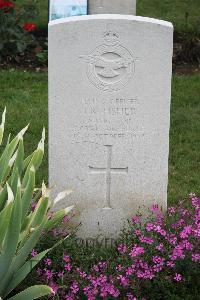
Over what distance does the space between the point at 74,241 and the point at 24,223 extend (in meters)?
0.66

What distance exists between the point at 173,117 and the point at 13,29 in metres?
3.17

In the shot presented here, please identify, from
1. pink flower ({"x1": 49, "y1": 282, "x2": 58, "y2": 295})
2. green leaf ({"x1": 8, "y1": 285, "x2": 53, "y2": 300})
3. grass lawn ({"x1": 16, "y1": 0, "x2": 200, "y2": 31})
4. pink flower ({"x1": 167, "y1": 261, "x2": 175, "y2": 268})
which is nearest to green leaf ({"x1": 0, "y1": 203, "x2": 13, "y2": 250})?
green leaf ({"x1": 8, "y1": 285, "x2": 53, "y2": 300})

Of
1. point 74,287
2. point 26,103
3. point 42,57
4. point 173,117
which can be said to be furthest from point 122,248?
point 42,57

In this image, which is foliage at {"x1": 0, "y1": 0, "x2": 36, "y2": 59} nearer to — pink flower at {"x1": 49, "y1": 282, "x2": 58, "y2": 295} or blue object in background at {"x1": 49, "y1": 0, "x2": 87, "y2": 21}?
blue object in background at {"x1": 49, "y1": 0, "x2": 87, "y2": 21}

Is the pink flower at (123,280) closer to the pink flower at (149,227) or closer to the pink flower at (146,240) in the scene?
the pink flower at (146,240)

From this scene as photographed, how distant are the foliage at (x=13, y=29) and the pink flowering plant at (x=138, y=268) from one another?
18.6ft

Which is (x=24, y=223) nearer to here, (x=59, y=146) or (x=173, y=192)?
(x=59, y=146)

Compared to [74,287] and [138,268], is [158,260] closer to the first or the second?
[138,268]

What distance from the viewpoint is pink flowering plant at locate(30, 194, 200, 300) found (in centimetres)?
405

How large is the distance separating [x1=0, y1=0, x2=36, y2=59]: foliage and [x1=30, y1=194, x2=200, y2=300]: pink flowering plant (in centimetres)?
568

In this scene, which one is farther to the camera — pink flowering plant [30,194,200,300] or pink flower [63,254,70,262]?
pink flower [63,254,70,262]

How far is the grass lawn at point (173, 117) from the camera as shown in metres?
6.28

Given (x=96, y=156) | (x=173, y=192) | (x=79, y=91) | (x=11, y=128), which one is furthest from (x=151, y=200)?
(x=11, y=128)

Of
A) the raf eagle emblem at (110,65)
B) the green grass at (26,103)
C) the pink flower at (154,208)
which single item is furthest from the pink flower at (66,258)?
the green grass at (26,103)
